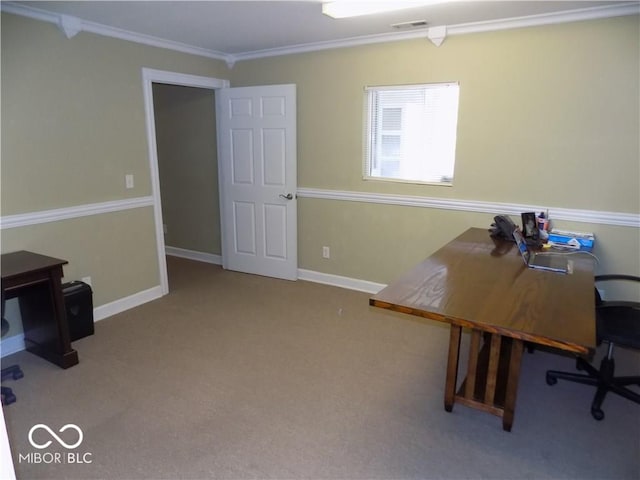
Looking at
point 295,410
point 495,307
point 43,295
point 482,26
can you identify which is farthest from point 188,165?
point 495,307

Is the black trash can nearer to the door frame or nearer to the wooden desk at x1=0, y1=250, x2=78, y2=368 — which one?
the wooden desk at x1=0, y1=250, x2=78, y2=368

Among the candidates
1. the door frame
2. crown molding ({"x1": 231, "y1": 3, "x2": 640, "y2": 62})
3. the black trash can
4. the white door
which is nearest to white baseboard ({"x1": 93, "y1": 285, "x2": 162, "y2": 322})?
the door frame

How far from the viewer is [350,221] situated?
4.27 meters

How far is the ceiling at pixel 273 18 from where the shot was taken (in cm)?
Result: 284

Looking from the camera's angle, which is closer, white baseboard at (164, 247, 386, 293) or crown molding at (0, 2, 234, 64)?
crown molding at (0, 2, 234, 64)

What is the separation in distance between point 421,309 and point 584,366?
1.56 meters

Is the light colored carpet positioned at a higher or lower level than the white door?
lower

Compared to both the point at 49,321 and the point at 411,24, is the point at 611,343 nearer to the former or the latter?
the point at 411,24

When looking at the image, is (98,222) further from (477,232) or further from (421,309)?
(477,232)

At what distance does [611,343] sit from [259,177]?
337 cm

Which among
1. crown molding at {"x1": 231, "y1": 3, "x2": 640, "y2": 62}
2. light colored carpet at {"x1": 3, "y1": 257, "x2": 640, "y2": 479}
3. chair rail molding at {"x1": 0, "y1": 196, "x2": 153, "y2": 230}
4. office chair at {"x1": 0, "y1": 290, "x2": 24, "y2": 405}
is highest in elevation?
crown molding at {"x1": 231, "y1": 3, "x2": 640, "y2": 62}

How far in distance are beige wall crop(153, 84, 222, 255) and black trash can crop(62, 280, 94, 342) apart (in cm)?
196

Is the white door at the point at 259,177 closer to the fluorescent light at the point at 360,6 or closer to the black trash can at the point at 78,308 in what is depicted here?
the fluorescent light at the point at 360,6

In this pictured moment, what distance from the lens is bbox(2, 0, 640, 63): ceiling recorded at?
2836 millimetres
